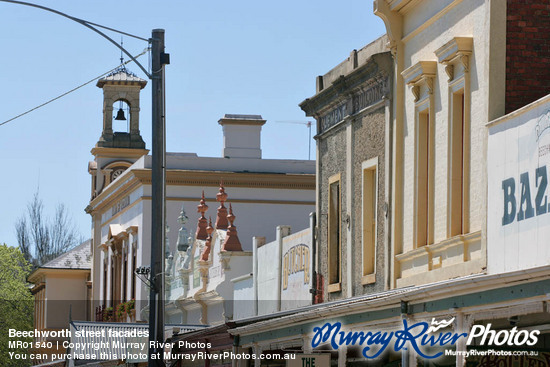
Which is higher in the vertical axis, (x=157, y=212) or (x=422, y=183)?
(x=422, y=183)

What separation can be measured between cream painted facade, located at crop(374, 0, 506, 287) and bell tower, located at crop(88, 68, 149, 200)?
36.7 meters

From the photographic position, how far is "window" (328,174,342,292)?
70.5 ft

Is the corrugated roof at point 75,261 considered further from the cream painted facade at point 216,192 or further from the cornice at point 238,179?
the cornice at point 238,179

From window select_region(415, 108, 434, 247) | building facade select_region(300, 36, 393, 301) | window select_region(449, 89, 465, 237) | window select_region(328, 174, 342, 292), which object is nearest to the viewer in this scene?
window select_region(449, 89, 465, 237)

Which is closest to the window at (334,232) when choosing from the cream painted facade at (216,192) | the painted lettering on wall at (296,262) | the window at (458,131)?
the painted lettering on wall at (296,262)

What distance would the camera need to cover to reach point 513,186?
12844 mm

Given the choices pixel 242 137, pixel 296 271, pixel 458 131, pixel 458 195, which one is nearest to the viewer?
pixel 458 195

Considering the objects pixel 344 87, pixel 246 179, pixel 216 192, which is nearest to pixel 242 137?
pixel 246 179

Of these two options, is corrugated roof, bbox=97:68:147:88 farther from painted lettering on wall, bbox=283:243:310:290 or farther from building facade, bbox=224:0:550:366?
building facade, bbox=224:0:550:366

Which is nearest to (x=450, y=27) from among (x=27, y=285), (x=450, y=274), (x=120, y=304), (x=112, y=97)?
(x=450, y=274)

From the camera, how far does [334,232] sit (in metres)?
21.7

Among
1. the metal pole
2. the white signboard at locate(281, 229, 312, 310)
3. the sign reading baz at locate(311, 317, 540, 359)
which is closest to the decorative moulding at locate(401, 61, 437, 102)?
the metal pole

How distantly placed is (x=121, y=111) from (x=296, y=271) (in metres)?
34.0

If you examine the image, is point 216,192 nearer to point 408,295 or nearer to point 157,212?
point 157,212
